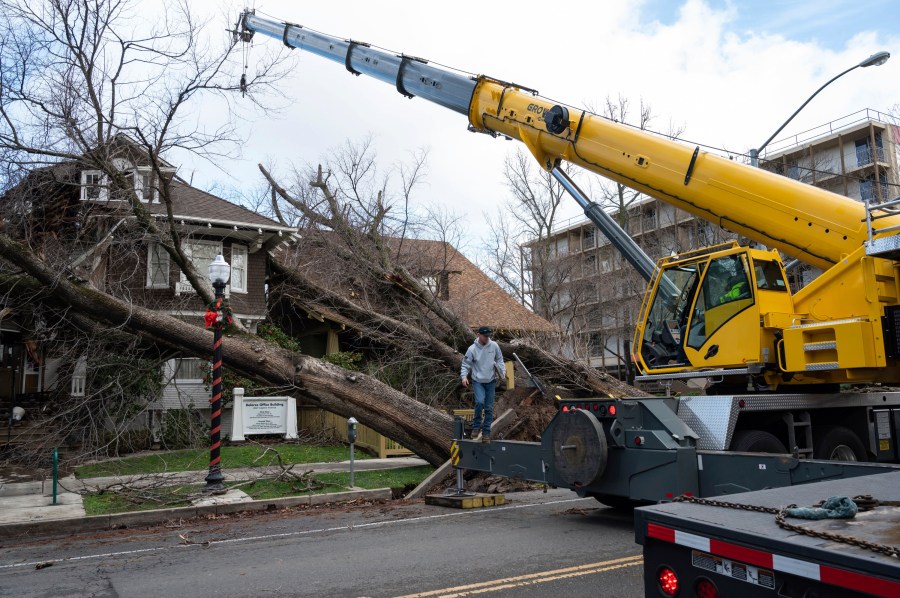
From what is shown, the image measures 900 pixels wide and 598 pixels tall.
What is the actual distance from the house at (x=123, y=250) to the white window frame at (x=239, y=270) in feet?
0.11

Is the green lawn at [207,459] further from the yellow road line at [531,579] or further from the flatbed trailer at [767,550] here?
the flatbed trailer at [767,550]

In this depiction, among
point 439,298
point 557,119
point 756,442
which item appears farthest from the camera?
point 439,298

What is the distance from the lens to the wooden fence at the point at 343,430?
647 inches

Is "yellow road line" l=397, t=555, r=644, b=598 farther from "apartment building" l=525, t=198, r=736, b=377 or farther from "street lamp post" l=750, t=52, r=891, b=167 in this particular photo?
"apartment building" l=525, t=198, r=736, b=377

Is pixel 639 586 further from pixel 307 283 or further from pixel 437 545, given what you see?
pixel 307 283

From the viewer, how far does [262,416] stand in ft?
61.3

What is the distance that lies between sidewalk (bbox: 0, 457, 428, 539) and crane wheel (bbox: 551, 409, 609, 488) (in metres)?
4.45

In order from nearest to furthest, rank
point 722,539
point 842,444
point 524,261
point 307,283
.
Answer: point 722,539 < point 842,444 < point 307,283 < point 524,261

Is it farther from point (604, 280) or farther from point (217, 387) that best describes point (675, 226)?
point (217, 387)

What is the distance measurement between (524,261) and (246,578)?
3562 centimetres

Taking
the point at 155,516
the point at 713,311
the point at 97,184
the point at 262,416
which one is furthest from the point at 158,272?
the point at 713,311

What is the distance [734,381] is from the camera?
29.0ft

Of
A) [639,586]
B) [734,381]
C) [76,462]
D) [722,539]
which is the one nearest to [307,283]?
[76,462]

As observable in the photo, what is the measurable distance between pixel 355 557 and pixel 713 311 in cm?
518
